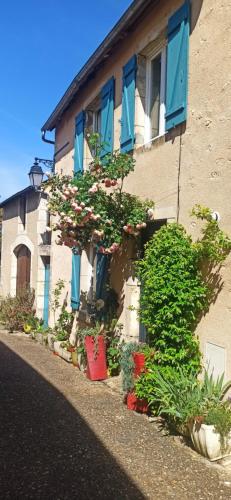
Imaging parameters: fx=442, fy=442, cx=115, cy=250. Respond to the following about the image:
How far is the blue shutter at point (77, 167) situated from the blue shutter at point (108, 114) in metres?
0.99

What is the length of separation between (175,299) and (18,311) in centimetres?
729

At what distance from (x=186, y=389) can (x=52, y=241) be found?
6.51 metres

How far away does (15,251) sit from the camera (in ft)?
43.3

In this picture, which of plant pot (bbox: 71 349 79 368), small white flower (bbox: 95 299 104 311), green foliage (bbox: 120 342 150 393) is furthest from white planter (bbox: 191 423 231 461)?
plant pot (bbox: 71 349 79 368)

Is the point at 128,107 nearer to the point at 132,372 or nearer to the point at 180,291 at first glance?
the point at 180,291

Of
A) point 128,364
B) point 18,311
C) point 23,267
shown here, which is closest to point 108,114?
point 128,364

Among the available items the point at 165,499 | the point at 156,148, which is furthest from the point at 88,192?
the point at 165,499

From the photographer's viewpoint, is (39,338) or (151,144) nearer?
(151,144)

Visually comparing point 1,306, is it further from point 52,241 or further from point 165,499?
point 165,499

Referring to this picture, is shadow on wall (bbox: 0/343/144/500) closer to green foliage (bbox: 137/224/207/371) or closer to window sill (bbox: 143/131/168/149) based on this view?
green foliage (bbox: 137/224/207/371)

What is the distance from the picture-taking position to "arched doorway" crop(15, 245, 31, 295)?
482 inches

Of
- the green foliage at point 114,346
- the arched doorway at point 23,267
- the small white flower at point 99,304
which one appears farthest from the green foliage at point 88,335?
the arched doorway at point 23,267

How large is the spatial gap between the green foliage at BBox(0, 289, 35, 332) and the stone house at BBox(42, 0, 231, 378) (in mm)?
3614

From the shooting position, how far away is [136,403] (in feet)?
16.0
